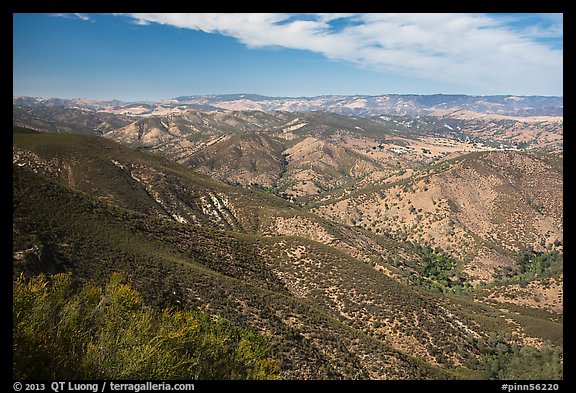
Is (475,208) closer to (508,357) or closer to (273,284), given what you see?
(508,357)

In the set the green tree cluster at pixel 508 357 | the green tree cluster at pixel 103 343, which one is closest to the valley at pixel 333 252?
the green tree cluster at pixel 508 357

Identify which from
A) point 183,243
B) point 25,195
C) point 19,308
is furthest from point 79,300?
point 183,243

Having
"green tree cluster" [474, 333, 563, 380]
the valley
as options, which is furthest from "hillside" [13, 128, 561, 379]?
"green tree cluster" [474, 333, 563, 380]

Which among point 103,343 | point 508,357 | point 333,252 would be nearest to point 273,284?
point 333,252

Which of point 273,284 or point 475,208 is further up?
point 273,284

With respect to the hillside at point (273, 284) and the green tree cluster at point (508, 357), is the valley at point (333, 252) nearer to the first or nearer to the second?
the hillside at point (273, 284)

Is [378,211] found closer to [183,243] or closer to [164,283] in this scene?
[183,243]

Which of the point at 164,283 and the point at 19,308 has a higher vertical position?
the point at 19,308

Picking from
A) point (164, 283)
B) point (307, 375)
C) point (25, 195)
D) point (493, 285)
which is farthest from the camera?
point (493, 285)
